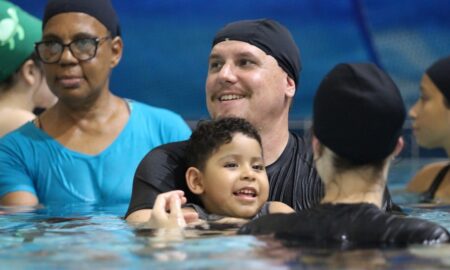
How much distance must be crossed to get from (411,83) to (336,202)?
629 centimetres

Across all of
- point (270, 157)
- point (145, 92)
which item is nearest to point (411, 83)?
point (145, 92)

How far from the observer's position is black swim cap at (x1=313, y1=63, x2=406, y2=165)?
4352 millimetres

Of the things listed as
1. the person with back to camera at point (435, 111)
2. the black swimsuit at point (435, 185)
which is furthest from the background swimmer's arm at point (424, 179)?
the person with back to camera at point (435, 111)

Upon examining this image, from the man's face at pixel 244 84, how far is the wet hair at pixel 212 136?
0.26 meters

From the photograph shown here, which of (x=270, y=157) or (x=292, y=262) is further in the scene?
(x=270, y=157)

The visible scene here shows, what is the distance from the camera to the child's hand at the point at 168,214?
4914 mm

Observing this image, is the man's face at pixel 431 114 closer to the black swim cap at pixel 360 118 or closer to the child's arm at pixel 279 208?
the child's arm at pixel 279 208

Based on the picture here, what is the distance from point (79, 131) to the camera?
289 inches

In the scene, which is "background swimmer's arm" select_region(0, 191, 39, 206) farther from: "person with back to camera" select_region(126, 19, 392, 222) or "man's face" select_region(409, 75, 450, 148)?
"man's face" select_region(409, 75, 450, 148)

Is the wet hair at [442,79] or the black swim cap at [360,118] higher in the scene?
the wet hair at [442,79]

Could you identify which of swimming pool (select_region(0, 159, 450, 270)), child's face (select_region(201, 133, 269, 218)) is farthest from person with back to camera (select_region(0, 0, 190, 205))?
child's face (select_region(201, 133, 269, 218))

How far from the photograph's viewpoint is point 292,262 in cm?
410

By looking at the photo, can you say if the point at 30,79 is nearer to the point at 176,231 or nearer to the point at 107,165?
the point at 107,165

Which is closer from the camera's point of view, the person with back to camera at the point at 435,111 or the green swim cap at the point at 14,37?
the person with back to camera at the point at 435,111
